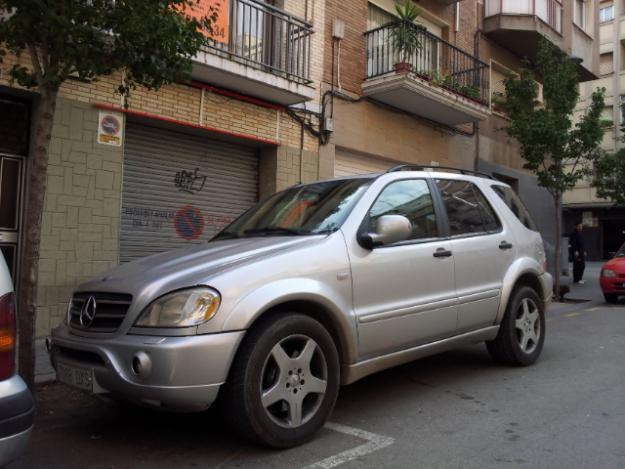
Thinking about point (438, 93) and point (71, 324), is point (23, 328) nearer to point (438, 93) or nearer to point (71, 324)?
point (71, 324)

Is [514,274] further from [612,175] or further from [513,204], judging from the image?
[612,175]

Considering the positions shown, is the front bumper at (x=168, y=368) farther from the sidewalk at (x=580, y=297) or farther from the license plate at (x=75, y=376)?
the sidewalk at (x=580, y=297)

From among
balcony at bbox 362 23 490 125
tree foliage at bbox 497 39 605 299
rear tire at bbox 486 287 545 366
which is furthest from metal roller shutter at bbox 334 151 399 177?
rear tire at bbox 486 287 545 366

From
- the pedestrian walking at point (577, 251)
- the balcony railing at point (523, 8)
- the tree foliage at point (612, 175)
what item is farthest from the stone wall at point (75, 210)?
the tree foliage at point (612, 175)

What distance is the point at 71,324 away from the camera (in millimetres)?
3629

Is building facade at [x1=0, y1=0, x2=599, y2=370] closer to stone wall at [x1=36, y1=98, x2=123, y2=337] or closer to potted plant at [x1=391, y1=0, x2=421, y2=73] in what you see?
stone wall at [x1=36, y1=98, x2=123, y2=337]

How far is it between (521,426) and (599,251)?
32575 mm

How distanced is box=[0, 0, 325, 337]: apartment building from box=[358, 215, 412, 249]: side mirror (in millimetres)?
4835

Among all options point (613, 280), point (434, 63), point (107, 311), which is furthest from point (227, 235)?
point (434, 63)

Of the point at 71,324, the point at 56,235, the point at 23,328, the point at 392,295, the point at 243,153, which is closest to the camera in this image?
the point at 71,324

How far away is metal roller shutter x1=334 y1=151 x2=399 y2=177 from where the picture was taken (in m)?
11.4

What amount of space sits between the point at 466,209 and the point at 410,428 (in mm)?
2102

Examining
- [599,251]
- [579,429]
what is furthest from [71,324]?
[599,251]

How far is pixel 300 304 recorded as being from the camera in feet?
→ 11.7
